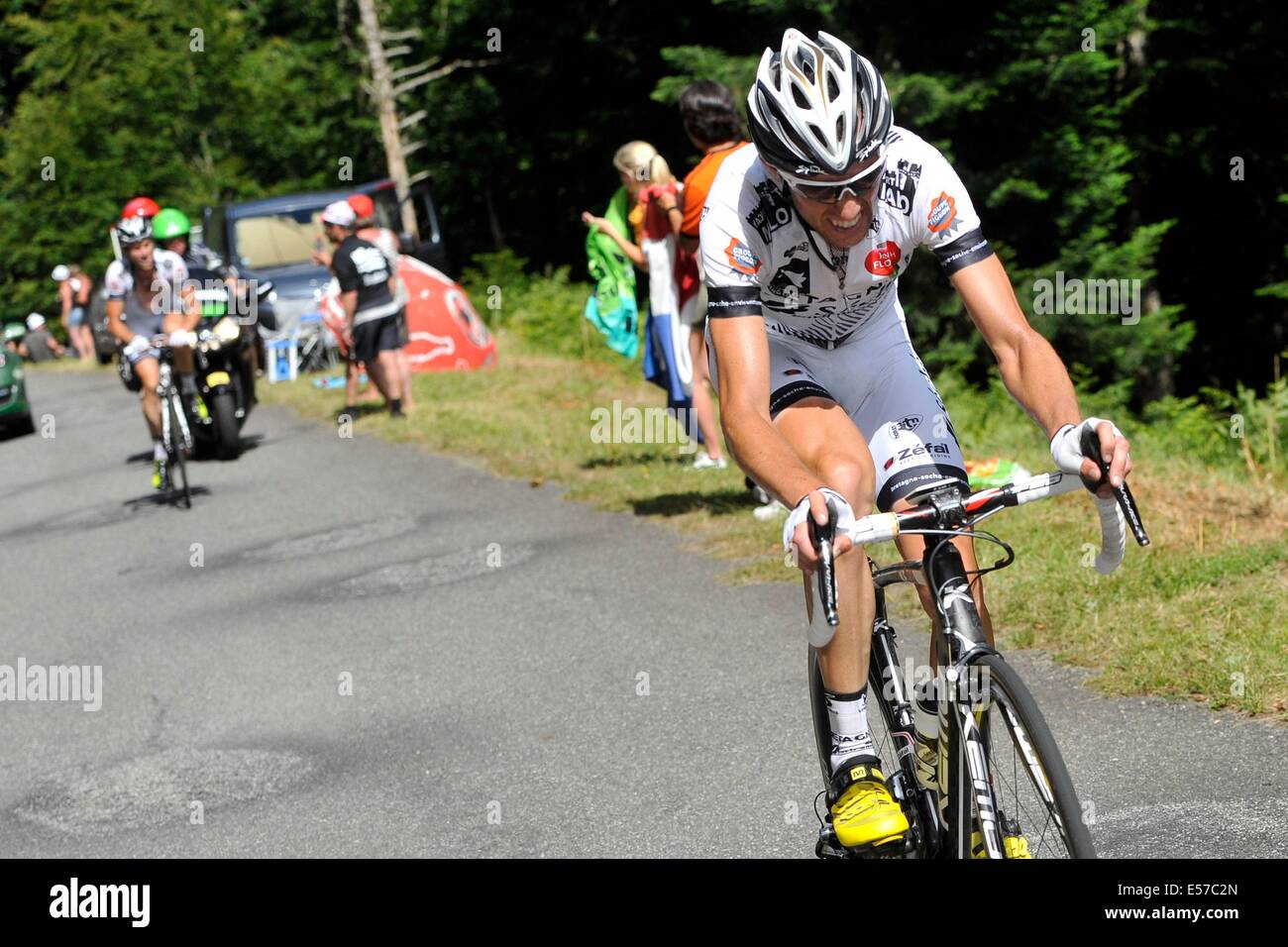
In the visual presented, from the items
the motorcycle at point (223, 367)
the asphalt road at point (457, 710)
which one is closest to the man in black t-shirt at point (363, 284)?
the motorcycle at point (223, 367)

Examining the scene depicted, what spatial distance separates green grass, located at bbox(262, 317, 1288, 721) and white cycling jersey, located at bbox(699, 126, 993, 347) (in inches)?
88.1

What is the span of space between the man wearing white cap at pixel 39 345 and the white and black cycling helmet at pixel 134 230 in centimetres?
2200

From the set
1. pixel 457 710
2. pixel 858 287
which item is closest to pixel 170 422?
pixel 457 710

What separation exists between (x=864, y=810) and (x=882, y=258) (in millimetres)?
1461

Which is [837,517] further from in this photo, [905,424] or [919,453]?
[905,424]

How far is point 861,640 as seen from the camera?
4082mm

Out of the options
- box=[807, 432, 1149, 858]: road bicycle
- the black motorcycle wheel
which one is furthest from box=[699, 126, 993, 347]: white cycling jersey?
the black motorcycle wheel

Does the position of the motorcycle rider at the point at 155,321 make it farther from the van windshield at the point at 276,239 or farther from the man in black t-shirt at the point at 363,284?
the van windshield at the point at 276,239

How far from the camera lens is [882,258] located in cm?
435

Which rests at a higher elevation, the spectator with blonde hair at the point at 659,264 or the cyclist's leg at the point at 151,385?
the spectator with blonde hair at the point at 659,264

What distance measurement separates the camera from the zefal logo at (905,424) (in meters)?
4.35
